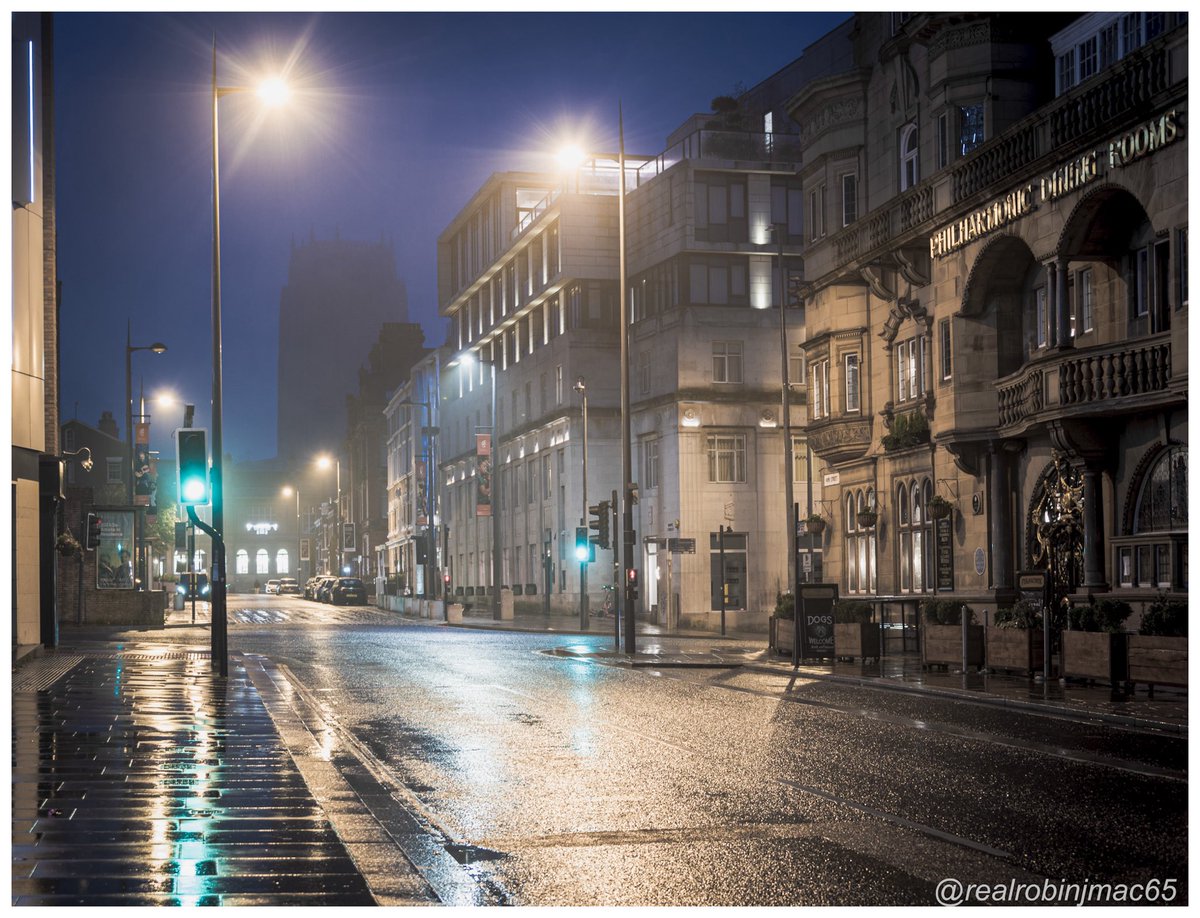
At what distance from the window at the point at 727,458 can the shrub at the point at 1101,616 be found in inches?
1757

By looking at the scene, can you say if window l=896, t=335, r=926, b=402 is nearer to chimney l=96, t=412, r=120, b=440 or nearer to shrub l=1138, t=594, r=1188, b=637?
shrub l=1138, t=594, r=1188, b=637

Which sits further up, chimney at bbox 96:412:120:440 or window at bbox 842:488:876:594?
chimney at bbox 96:412:120:440

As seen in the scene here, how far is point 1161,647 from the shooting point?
2092cm

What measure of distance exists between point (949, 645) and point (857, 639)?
294 centimetres

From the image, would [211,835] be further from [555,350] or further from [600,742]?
[555,350]

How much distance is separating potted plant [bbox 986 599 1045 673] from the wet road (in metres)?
2.59

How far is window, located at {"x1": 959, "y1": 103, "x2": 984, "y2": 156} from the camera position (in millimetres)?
34562

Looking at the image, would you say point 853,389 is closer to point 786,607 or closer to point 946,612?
point 786,607

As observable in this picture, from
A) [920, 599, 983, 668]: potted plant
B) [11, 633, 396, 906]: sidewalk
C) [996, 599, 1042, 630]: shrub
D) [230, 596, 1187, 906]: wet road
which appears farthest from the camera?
[920, 599, 983, 668]: potted plant

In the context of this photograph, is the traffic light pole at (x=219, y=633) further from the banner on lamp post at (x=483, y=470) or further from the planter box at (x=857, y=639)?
the banner on lamp post at (x=483, y=470)

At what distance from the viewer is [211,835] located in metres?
A: 10.1

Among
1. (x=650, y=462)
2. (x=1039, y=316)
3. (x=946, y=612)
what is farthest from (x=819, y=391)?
(x=650, y=462)

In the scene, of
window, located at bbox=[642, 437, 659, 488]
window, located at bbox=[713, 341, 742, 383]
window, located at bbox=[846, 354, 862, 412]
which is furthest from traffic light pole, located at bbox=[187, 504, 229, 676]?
window, located at bbox=[642, 437, 659, 488]

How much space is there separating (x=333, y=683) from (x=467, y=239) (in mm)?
81762
